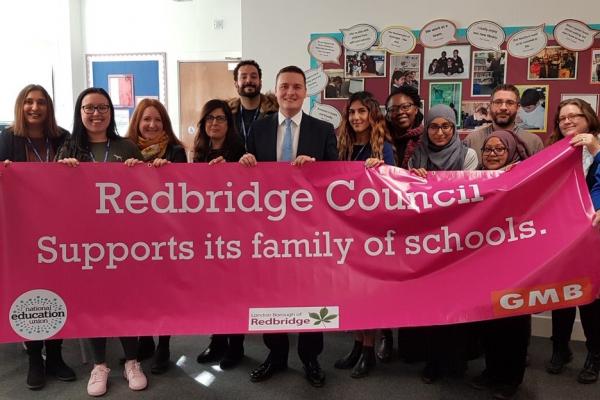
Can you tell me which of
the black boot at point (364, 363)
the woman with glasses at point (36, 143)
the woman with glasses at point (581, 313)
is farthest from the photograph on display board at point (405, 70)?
the woman with glasses at point (36, 143)

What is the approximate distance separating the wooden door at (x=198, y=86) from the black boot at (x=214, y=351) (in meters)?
3.72

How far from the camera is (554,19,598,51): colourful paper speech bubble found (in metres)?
3.45

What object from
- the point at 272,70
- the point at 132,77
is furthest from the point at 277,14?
the point at 132,77

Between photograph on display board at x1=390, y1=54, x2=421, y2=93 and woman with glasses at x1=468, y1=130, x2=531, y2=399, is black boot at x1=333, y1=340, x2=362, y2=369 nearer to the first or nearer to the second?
woman with glasses at x1=468, y1=130, x2=531, y2=399

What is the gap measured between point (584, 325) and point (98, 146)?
9.71 ft

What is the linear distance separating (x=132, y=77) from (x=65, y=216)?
15.5 ft

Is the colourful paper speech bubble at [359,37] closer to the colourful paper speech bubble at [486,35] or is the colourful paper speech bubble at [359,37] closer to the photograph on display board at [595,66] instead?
the colourful paper speech bubble at [486,35]

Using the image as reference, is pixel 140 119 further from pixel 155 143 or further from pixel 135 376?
pixel 135 376

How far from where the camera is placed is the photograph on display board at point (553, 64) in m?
3.50

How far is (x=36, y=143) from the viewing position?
278cm

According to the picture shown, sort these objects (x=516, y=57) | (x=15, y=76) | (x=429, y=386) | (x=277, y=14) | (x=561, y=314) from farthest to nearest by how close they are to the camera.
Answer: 1. (x=15, y=76)
2. (x=277, y=14)
3. (x=516, y=57)
4. (x=561, y=314)
5. (x=429, y=386)

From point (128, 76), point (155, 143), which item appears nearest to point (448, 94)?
point (155, 143)

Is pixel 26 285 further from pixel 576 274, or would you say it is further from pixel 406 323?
pixel 576 274

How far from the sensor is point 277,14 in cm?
382
